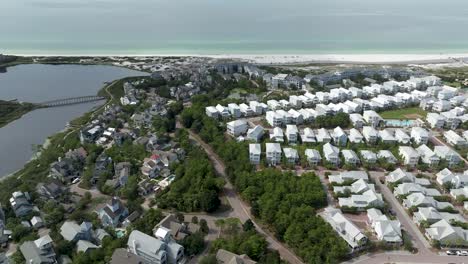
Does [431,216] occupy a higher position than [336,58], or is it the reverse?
[336,58]

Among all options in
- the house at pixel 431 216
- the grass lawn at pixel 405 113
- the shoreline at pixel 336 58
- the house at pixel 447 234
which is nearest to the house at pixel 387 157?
the house at pixel 431 216

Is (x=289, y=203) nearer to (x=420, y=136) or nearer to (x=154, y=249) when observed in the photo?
(x=154, y=249)

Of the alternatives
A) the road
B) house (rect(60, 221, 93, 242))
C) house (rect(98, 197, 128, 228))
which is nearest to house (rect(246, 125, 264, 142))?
the road

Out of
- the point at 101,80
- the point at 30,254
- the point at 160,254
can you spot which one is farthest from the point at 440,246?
the point at 101,80

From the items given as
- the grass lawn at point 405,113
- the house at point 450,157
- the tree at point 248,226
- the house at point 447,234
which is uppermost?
the grass lawn at point 405,113

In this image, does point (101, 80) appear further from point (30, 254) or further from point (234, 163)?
point (30, 254)

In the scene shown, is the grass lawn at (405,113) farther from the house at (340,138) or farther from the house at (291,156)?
the house at (291,156)

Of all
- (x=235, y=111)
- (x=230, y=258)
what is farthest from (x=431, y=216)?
(x=235, y=111)
